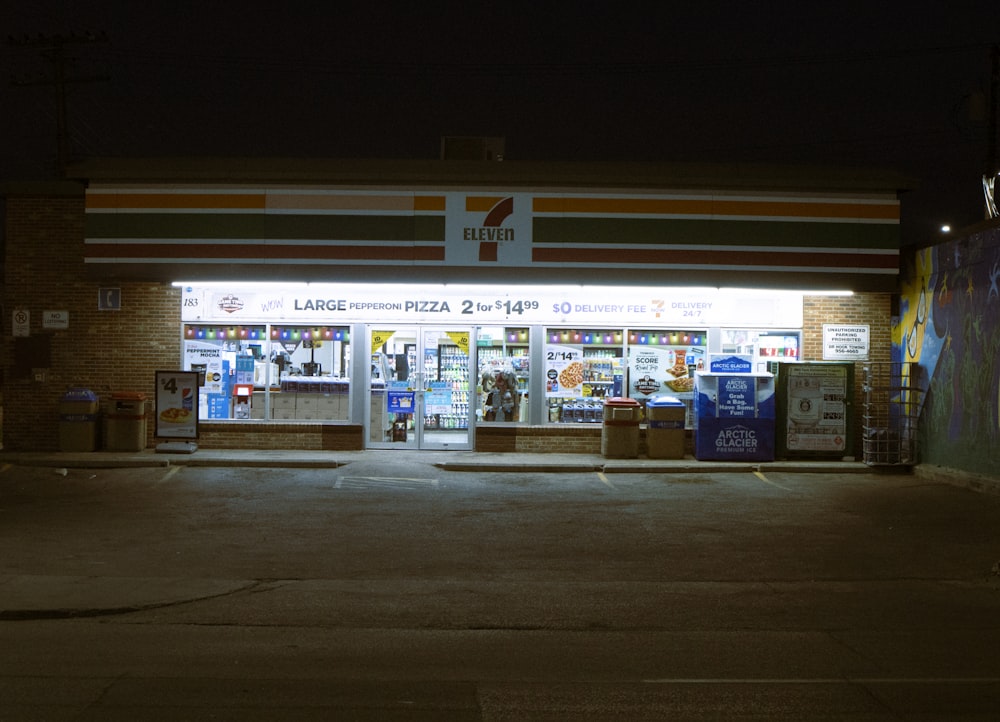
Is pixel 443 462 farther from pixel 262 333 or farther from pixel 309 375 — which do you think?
pixel 262 333

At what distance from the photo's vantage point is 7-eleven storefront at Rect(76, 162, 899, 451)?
1802 cm

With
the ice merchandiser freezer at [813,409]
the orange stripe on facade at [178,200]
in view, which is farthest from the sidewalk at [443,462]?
the orange stripe on facade at [178,200]

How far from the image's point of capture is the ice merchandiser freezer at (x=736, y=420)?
1798 centimetres

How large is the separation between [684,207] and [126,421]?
38.4ft

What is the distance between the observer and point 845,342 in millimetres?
18844

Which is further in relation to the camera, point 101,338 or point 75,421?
point 101,338

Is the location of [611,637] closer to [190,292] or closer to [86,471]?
[86,471]

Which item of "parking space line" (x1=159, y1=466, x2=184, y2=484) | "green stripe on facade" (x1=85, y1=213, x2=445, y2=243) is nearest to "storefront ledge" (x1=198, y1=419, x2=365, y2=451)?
"parking space line" (x1=159, y1=466, x2=184, y2=484)

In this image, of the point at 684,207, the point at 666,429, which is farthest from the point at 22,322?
the point at 684,207

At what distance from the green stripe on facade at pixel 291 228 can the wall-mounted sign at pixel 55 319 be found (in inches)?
69.5

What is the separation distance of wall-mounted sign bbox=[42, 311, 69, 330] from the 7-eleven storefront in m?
1.23

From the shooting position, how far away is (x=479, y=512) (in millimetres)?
13641

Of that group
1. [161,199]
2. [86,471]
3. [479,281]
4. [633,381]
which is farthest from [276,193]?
[633,381]

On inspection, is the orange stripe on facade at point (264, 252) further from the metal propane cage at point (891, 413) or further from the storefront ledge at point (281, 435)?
the metal propane cage at point (891, 413)
